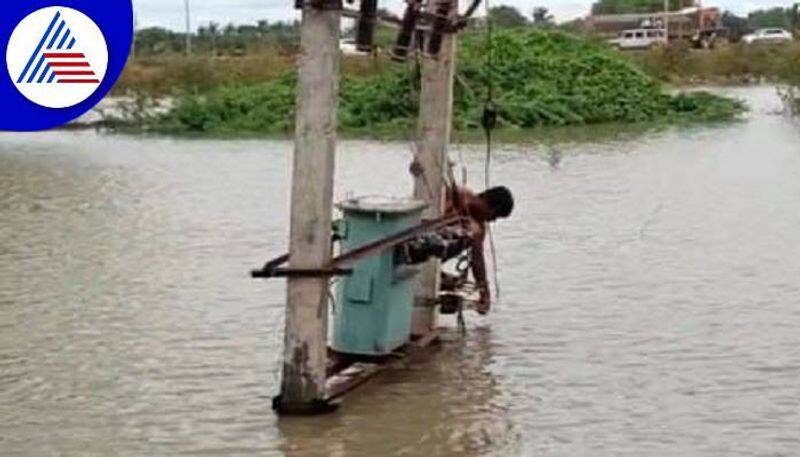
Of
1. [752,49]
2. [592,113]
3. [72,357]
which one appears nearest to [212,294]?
[72,357]

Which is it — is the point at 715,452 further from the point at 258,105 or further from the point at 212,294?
the point at 258,105

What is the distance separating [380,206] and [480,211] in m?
1.81

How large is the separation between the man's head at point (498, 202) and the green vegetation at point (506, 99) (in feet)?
88.9

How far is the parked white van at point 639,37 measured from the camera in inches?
3120

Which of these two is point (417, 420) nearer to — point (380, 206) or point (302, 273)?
point (302, 273)

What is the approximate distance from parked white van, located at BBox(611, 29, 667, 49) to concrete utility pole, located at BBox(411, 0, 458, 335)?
6776cm

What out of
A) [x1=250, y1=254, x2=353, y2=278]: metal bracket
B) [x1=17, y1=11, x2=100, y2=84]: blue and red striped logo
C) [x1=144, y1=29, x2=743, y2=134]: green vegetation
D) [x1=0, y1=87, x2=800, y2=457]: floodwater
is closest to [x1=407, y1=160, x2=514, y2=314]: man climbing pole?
[x1=0, y1=87, x2=800, y2=457]: floodwater

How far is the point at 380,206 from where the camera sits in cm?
963

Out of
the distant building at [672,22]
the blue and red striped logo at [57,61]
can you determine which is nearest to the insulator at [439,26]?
the blue and red striped logo at [57,61]

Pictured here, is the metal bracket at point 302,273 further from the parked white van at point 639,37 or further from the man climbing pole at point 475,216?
the parked white van at point 639,37

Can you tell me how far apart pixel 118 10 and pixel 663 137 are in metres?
12.8

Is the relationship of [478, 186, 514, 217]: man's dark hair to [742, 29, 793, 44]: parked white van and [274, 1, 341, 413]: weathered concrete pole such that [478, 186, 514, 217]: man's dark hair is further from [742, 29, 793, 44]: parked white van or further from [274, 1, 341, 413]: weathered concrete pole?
[742, 29, 793, 44]: parked white van

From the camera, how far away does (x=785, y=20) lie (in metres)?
115

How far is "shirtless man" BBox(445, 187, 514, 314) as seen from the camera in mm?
11133
